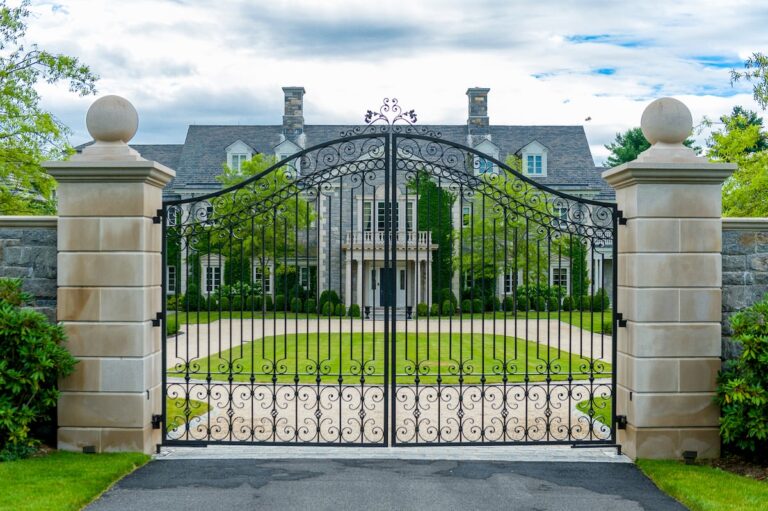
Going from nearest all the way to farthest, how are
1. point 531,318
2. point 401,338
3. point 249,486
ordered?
point 249,486 → point 401,338 → point 531,318

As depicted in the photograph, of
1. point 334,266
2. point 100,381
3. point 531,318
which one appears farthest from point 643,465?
point 334,266

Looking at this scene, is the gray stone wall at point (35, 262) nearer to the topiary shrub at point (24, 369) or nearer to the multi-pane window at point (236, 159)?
the topiary shrub at point (24, 369)

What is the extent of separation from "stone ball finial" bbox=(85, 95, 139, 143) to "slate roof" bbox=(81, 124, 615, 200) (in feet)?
81.6

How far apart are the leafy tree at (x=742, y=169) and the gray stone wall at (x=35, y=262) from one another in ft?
50.9

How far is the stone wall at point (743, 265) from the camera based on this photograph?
7.17 meters

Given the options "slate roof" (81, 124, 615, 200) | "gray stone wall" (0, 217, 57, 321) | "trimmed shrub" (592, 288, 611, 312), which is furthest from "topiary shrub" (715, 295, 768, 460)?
"slate roof" (81, 124, 615, 200)

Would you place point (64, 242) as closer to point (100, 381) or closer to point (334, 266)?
point (100, 381)

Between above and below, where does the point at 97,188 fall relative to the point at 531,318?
above

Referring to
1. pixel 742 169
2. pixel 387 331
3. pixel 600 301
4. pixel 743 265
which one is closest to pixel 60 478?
pixel 387 331

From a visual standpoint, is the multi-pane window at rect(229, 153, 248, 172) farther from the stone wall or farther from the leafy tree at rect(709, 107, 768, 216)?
the stone wall

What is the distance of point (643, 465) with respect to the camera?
22.4 ft

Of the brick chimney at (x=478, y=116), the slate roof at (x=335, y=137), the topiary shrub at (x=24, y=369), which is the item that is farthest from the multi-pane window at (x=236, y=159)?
the topiary shrub at (x=24, y=369)

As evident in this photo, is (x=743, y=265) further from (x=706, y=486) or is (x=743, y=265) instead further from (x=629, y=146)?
(x=629, y=146)

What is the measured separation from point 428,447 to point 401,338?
12319 millimetres
